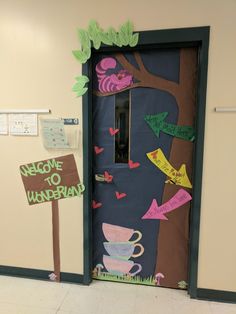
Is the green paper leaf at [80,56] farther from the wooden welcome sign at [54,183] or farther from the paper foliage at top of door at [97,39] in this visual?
the wooden welcome sign at [54,183]

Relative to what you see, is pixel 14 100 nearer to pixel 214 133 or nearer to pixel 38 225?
pixel 38 225

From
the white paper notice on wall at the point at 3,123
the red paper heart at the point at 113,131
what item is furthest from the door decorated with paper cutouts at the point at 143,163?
the white paper notice on wall at the point at 3,123

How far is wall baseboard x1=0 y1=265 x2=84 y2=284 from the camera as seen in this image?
2.14 m

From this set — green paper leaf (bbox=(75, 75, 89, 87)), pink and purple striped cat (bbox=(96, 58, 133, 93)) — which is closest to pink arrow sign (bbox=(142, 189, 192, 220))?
pink and purple striped cat (bbox=(96, 58, 133, 93))

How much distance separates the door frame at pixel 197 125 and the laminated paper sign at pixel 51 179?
0.36 ft

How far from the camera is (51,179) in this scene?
2.08m

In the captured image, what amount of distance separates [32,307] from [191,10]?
8.25 ft

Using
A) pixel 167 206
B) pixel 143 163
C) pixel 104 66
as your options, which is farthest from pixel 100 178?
pixel 104 66

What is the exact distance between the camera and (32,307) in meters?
1.87

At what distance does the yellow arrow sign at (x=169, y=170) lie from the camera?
1.96 metres

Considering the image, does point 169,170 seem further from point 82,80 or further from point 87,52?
point 87,52

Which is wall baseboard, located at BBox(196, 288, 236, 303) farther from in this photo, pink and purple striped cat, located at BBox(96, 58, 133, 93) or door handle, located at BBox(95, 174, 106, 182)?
pink and purple striped cat, located at BBox(96, 58, 133, 93)

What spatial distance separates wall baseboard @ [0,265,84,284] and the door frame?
0.28 ft

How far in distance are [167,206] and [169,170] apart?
1.00ft
